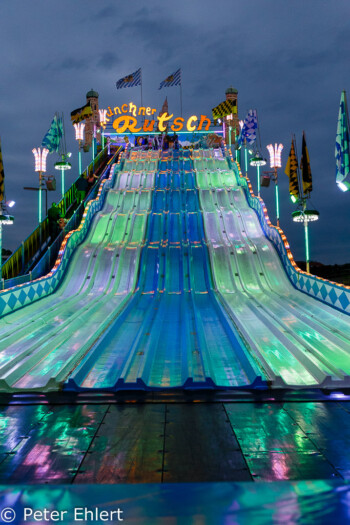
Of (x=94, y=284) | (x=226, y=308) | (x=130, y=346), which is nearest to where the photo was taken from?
(x=130, y=346)

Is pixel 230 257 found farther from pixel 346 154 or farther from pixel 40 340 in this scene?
pixel 40 340

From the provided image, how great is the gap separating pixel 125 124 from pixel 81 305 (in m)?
21.6

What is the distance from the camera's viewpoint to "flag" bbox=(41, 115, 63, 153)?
44.3 feet

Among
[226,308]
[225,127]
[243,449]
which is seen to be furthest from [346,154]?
[225,127]

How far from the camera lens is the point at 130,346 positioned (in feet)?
19.8

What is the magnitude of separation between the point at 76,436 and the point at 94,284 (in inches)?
291

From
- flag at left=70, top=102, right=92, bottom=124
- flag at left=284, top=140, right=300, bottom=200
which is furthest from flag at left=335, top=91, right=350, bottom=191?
flag at left=70, top=102, right=92, bottom=124

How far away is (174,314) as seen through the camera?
8195 mm

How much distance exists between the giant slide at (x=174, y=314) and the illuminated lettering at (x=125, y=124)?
40.1 feet

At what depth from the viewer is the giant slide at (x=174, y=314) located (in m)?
4.84

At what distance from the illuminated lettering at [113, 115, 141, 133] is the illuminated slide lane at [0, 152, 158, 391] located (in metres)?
11.4

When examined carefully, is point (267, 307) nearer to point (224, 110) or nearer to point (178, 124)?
point (224, 110)

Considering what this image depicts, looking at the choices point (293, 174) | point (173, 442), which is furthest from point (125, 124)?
point (173, 442)

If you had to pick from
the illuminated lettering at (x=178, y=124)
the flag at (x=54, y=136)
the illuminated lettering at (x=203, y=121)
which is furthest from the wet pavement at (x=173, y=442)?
the illuminated lettering at (x=203, y=121)
